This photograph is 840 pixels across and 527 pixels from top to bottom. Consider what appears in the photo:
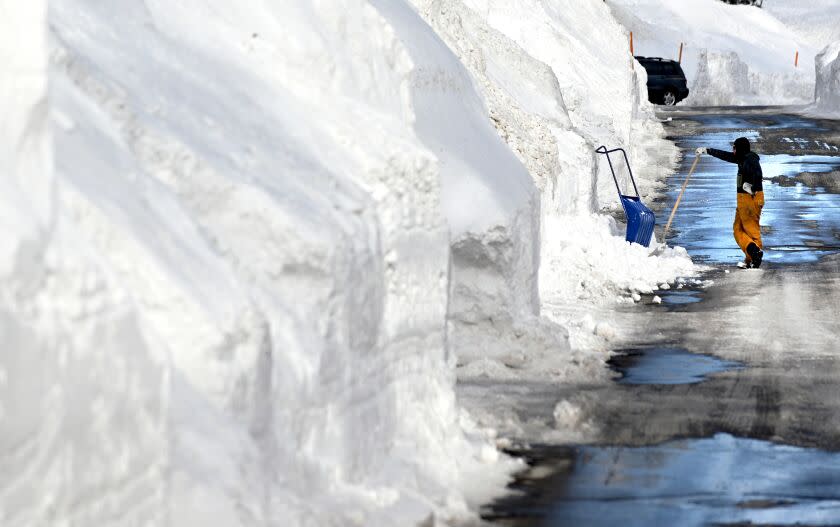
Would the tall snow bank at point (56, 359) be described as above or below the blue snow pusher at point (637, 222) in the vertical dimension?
below

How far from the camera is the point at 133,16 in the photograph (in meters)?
7.52

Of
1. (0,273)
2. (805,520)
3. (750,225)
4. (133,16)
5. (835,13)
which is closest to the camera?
(0,273)

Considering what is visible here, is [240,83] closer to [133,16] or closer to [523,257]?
[133,16]

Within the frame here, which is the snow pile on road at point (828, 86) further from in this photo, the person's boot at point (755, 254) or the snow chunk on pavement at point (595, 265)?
the snow chunk on pavement at point (595, 265)

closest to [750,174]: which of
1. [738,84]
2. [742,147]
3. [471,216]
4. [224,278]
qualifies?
[742,147]

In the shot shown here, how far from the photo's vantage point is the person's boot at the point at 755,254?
55.8ft

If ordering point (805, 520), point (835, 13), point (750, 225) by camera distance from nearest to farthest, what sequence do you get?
point (805, 520), point (750, 225), point (835, 13)

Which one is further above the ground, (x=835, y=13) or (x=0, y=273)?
(x=835, y=13)

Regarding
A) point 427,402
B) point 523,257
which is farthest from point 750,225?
point 427,402

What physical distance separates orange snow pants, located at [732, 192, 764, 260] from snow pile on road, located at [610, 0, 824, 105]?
3496 cm

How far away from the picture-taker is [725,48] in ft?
193

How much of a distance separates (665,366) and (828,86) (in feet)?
108

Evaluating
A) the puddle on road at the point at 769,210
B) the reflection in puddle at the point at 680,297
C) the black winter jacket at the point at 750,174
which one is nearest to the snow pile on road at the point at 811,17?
the puddle on road at the point at 769,210

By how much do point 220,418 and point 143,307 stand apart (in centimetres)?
45
